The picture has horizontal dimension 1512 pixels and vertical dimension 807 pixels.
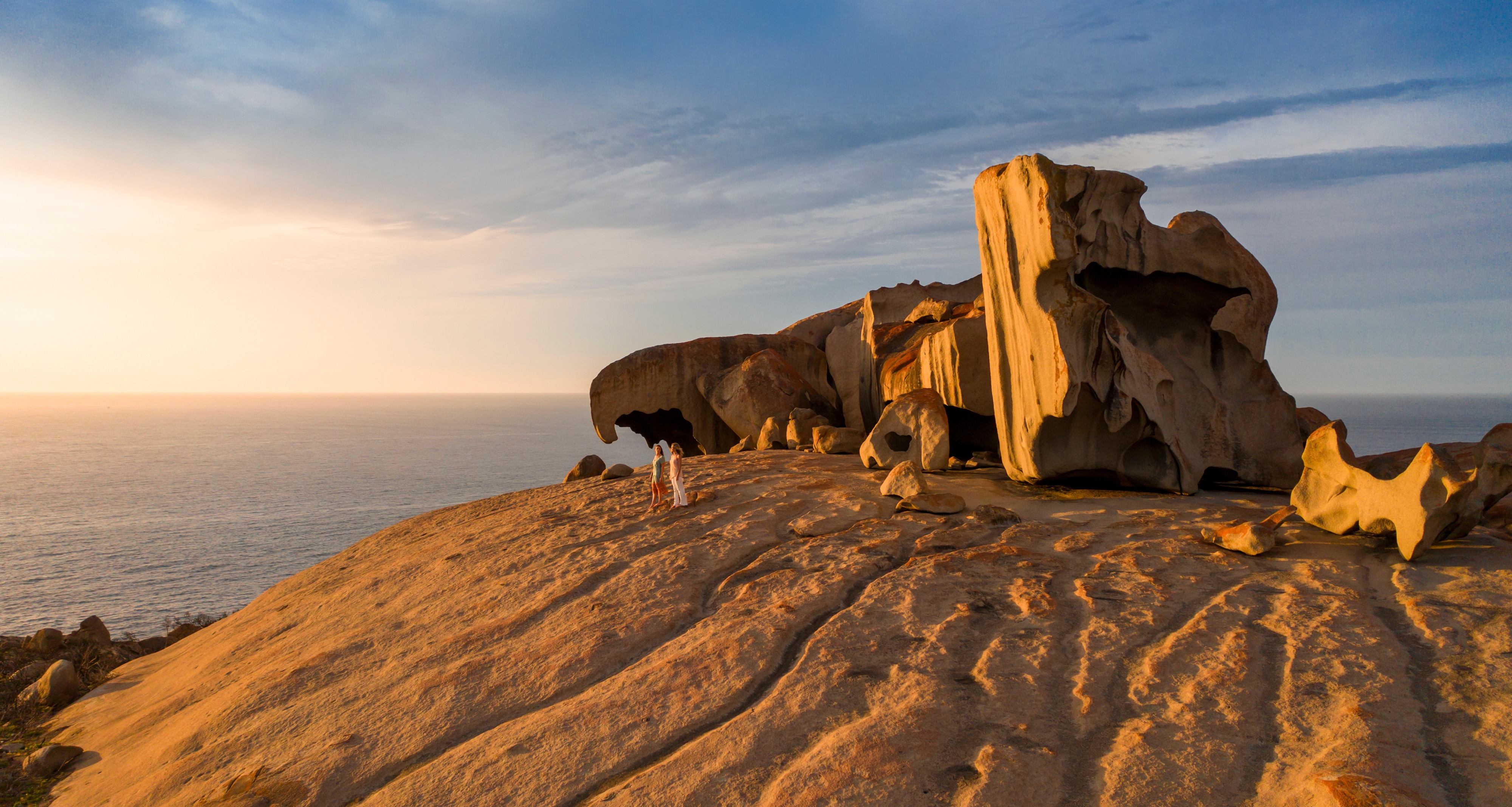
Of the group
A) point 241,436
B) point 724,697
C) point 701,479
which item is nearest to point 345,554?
point 701,479

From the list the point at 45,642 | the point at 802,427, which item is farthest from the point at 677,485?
the point at 45,642

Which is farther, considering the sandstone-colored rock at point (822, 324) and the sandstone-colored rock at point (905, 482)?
the sandstone-colored rock at point (822, 324)

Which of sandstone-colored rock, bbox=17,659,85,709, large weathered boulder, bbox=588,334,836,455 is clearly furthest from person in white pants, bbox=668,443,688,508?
large weathered boulder, bbox=588,334,836,455

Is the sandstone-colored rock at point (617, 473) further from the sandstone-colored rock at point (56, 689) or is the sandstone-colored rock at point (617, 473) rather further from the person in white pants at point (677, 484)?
the sandstone-colored rock at point (56, 689)

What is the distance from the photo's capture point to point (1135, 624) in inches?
249

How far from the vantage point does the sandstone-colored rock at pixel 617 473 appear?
1491 centimetres

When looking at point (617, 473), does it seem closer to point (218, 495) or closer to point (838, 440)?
point (838, 440)

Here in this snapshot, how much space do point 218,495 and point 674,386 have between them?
56.9m

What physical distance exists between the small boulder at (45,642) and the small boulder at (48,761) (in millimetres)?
6935

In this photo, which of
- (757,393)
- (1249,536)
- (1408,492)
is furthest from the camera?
(757,393)

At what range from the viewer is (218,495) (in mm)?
59938

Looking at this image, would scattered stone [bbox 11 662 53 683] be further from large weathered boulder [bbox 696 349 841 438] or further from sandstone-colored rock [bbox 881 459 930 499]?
large weathered boulder [bbox 696 349 841 438]

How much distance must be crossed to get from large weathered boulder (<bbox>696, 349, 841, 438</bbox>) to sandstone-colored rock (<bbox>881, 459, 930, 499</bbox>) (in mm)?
8199

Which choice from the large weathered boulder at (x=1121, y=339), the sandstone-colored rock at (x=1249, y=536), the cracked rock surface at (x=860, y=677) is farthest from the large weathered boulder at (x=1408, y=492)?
the large weathered boulder at (x=1121, y=339)
